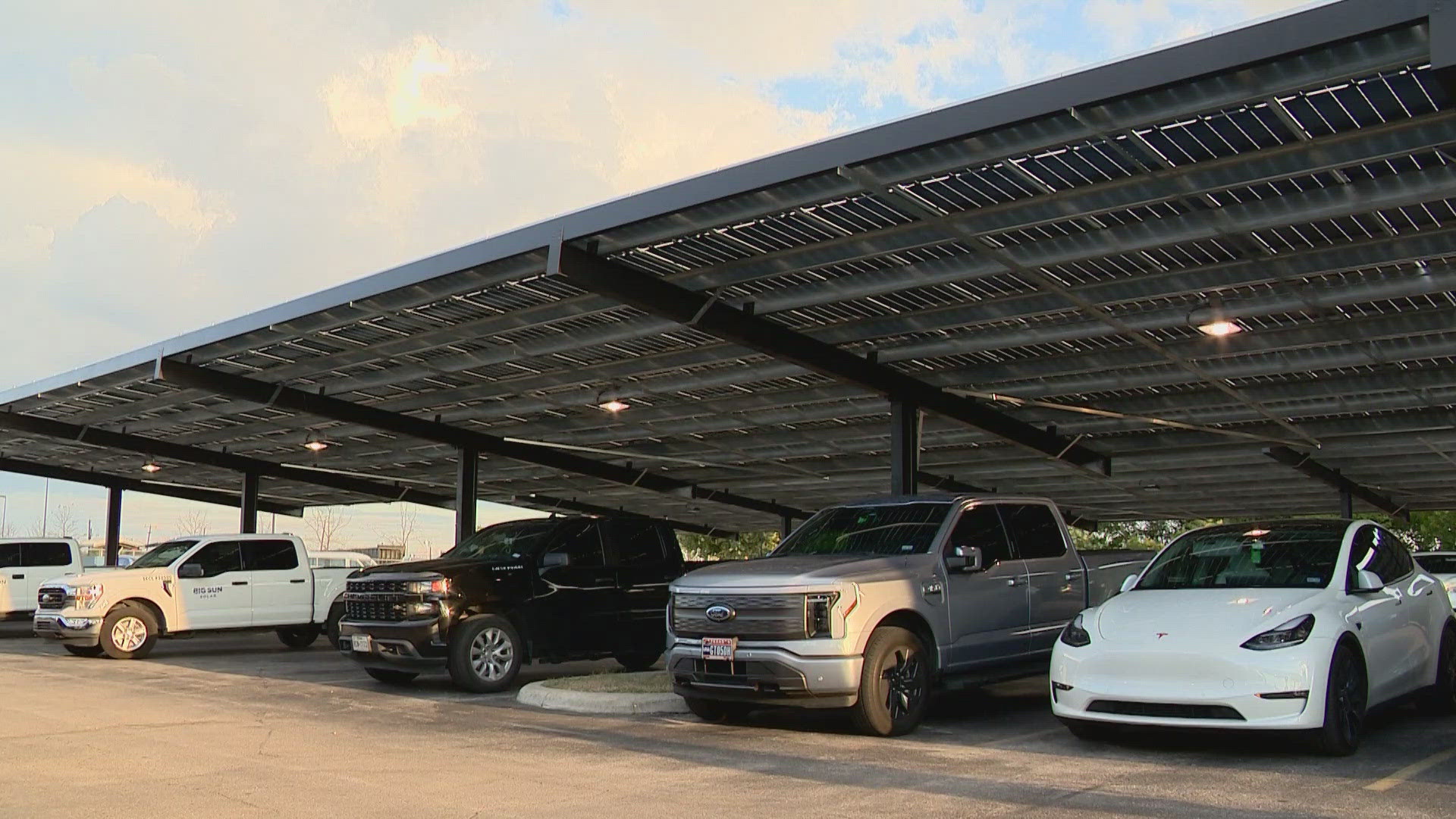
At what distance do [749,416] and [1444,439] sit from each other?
12.0 m

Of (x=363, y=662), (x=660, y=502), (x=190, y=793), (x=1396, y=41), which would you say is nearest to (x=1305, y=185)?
(x=1396, y=41)

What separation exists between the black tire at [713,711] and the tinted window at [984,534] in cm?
249

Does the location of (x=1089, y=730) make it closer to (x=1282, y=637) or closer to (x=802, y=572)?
(x=1282, y=637)

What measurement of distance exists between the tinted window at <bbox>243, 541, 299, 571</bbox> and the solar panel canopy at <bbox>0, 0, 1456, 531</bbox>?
2876 millimetres

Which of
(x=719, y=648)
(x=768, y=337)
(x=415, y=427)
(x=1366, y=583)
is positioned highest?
(x=768, y=337)

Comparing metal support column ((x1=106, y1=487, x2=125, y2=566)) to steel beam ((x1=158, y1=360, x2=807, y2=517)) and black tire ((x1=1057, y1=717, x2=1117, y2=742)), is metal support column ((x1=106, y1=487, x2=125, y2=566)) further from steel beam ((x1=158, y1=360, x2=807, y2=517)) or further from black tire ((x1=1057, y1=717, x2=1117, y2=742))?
black tire ((x1=1057, y1=717, x2=1117, y2=742))

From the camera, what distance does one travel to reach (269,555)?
20.7 meters

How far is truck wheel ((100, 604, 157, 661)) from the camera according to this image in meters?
18.7

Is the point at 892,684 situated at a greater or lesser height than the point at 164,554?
lesser

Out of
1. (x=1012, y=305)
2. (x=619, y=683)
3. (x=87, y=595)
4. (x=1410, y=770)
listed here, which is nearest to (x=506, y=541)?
(x=619, y=683)

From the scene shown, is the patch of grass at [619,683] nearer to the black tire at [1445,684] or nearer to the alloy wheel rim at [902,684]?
the alloy wheel rim at [902,684]

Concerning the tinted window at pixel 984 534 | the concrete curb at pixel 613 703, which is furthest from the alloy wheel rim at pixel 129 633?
the tinted window at pixel 984 534

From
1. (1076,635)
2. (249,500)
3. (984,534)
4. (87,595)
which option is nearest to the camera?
(1076,635)

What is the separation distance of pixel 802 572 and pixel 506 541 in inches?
236
